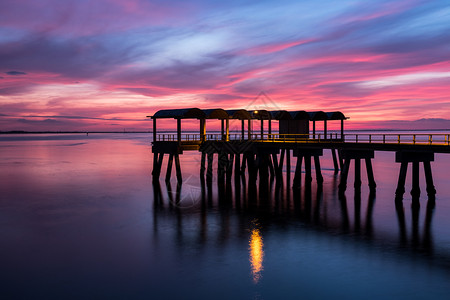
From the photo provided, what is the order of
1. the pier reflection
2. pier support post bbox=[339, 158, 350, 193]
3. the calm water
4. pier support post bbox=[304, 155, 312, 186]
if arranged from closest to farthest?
the calm water → the pier reflection → pier support post bbox=[339, 158, 350, 193] → pier support post bbox=[304, 155, 312, 186]

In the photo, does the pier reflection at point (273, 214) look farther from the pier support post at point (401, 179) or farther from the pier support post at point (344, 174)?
the pier support post at point (344, 174)

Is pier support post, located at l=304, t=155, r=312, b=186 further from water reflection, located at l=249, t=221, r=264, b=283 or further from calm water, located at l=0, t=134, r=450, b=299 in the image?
water reflection, located at l=249, t=221, r=264, b=283

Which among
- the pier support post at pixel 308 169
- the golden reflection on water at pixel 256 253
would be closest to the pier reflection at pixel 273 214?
the golden reflection on water at pixel 256 253

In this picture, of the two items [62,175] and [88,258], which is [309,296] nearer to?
[88,258]

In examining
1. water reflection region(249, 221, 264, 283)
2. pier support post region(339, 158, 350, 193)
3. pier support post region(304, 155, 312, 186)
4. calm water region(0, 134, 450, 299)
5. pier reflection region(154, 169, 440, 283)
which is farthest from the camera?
pier support post region(304, 155, 312, 186)

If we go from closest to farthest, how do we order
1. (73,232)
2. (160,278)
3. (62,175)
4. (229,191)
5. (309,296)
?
(309,296), (160,278), (73,232), (229,191), (62,175)

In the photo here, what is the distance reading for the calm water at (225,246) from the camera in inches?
549

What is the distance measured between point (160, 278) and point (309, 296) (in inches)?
213

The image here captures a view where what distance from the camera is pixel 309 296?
43.5ft

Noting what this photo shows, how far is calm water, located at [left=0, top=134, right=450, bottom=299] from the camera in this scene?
1395 cm

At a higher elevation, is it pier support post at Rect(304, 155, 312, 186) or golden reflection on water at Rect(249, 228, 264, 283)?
pier support post at Rect(304, 155, 312, 186)

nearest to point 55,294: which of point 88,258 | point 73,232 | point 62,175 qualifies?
point 88,258

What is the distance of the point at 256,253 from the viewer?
1741cm

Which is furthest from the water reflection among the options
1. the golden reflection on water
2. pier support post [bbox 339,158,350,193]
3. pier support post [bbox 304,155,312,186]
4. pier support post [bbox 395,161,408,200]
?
pier support post [bbox 304,155,312,186]
